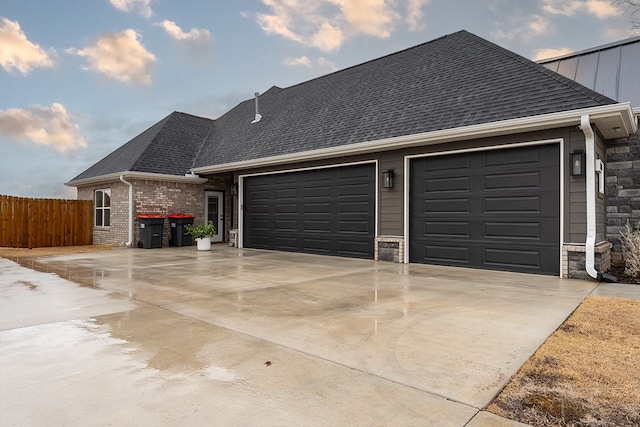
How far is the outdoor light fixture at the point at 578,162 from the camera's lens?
6.64 m

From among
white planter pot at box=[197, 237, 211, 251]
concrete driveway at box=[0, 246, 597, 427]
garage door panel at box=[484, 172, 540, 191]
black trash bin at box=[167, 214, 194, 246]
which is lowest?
concrete driveway at box=[0, 246, 597, 427]

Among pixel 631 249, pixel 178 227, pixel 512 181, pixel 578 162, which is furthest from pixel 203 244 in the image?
pixel 631 249

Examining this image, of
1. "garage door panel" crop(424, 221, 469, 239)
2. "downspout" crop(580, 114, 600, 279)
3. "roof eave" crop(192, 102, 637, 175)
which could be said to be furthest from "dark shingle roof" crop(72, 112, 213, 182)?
"downspout" crop(580, 114, 600, 279)

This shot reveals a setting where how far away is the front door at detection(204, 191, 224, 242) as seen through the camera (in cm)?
1527

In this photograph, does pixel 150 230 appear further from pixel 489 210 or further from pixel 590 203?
pixel 590 203

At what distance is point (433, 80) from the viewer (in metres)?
10.1

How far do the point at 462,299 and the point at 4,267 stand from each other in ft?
31.6

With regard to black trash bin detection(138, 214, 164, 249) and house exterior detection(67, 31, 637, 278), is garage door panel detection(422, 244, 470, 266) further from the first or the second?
black trash bin detection(138, 214, 164, 249)

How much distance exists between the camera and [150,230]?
1300 cm

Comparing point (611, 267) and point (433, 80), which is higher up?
point (433, 80)

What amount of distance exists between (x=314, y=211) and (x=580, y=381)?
8754 millimetres

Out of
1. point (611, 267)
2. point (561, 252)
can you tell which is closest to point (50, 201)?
point (561, 252)

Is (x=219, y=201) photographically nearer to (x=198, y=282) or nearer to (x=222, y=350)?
(x=198, y=282)

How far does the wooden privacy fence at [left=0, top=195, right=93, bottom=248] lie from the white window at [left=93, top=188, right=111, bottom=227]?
318 mm
